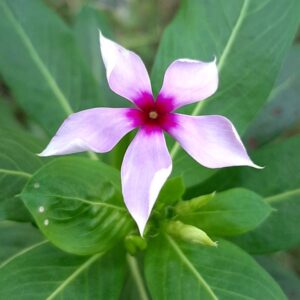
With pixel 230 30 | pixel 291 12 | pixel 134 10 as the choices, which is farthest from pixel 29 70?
pixel 134 10

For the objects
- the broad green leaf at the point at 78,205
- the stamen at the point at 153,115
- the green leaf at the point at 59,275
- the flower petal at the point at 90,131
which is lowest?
the green leaf at the point at 59,275

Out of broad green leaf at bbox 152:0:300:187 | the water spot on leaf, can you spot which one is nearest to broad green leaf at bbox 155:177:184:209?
broad green leaf at bbox 152:0:300:187

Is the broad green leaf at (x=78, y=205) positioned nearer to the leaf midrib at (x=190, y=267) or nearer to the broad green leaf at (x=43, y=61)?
the leaf midrib at (x=190, y=267)

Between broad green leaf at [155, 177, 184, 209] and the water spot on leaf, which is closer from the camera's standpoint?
the water spot on leaf

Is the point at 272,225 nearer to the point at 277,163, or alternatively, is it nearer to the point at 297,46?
the point at 277,163

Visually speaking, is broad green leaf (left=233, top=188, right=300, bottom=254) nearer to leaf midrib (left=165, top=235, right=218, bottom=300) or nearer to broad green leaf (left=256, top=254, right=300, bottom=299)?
leaf midrib (left=165, top=235, right=218, bottom=300)

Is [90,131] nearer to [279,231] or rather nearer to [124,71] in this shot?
[124,71]

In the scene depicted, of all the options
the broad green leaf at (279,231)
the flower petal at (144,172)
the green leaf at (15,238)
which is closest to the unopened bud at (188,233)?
the flower petal at (144,172)
